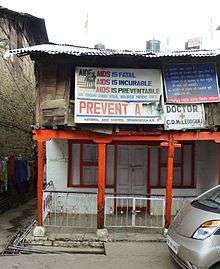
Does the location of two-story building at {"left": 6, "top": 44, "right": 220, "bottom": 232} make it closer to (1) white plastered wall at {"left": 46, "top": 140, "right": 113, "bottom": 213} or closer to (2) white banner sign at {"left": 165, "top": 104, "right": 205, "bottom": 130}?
(2) white banner sign at {"left": 165, "top": 104, "right": 205, "bottom": 130}

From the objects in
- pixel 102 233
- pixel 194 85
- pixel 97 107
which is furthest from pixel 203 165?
pixel 97 107

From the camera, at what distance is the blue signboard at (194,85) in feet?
34.9

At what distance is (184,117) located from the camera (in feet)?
35.0

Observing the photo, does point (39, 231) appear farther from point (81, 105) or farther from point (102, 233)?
point (81, 105)

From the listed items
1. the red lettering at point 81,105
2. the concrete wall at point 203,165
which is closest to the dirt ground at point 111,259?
the red lettering at point 81,105

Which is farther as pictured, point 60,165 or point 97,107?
point 60,165

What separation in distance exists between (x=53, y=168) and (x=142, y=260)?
17.9 feet

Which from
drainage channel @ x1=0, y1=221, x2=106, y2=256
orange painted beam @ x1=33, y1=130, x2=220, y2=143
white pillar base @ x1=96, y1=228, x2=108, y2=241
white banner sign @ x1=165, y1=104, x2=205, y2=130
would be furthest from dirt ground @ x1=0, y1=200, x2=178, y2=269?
white banner sign @ x1=165, y1=104, x2=205, y2=130

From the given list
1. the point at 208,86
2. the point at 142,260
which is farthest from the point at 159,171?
the point at 142,260

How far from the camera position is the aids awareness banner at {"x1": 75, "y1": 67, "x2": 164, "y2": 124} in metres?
10.4

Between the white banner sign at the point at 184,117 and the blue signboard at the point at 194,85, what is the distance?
153 mm

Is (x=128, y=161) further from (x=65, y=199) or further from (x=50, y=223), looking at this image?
(x=50, y=223)

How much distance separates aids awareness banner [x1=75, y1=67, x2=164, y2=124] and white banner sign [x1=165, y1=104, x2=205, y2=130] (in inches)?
8.6

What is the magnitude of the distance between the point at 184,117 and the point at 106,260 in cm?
378
